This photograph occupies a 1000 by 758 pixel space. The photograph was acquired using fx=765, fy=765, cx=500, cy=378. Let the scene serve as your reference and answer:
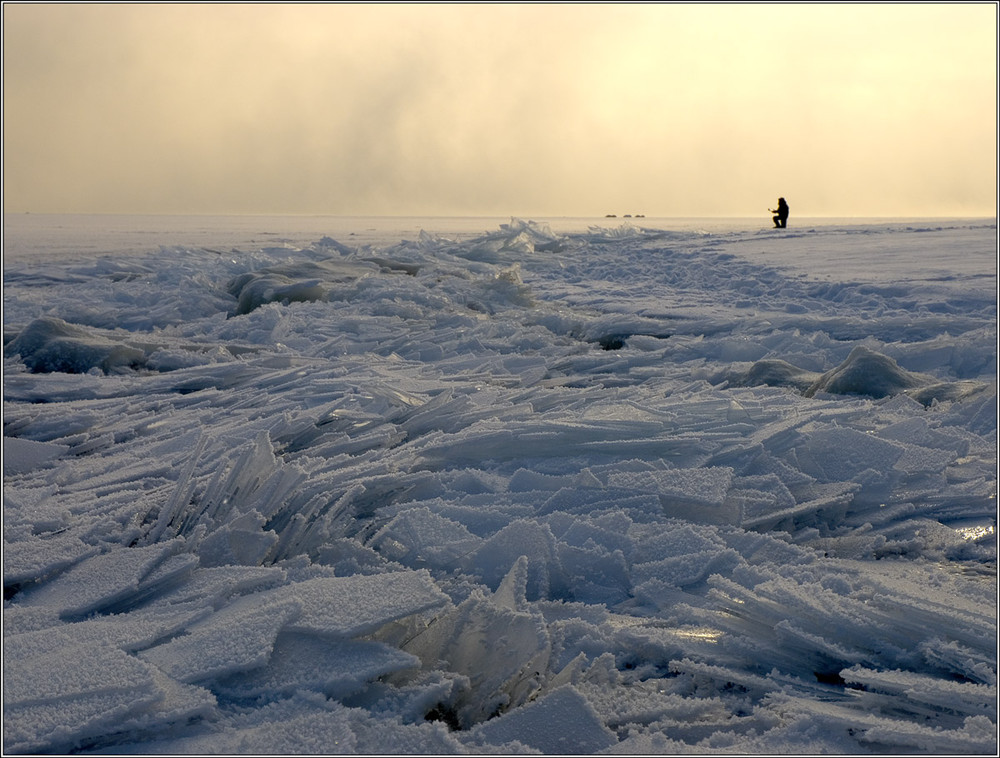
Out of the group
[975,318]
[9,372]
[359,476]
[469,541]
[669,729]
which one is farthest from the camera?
[975,318]

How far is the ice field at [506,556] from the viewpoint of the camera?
4.62 feet

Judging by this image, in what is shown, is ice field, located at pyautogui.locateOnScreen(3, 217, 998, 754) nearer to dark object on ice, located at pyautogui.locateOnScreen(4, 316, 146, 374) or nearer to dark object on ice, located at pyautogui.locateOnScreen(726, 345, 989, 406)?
dark object on ice, located at pyautogui.locateOnScreen(726, 345, 989, 406)

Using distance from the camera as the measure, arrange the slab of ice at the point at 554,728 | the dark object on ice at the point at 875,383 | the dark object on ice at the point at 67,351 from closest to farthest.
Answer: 1. the slab of ice at the point at 554,728
2. the dark object on ice at the point at 875,383
3. the dark object on ice at the point at 67,351

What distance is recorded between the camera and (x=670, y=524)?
218cm

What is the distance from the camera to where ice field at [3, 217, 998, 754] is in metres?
1.41

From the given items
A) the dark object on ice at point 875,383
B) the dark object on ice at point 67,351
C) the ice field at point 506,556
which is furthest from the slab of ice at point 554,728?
the dark object on ice at point 67,351

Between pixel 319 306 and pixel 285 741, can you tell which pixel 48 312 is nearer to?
pixel 319 306

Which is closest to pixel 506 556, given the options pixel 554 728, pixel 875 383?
pixel 554 728

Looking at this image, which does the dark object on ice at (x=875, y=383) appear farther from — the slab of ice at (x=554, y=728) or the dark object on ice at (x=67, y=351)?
the dark object on ice at (x=67, y=351)

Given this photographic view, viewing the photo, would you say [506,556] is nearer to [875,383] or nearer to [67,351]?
[875,383]

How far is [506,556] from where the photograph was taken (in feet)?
6.52

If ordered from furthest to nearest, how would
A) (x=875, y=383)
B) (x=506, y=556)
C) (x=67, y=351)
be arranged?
(x=67, y=351) < (x=875, y=383) < (x=506, y=556)

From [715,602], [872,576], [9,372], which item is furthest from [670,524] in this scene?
Answer: [9,372]

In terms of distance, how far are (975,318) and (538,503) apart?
486cm
